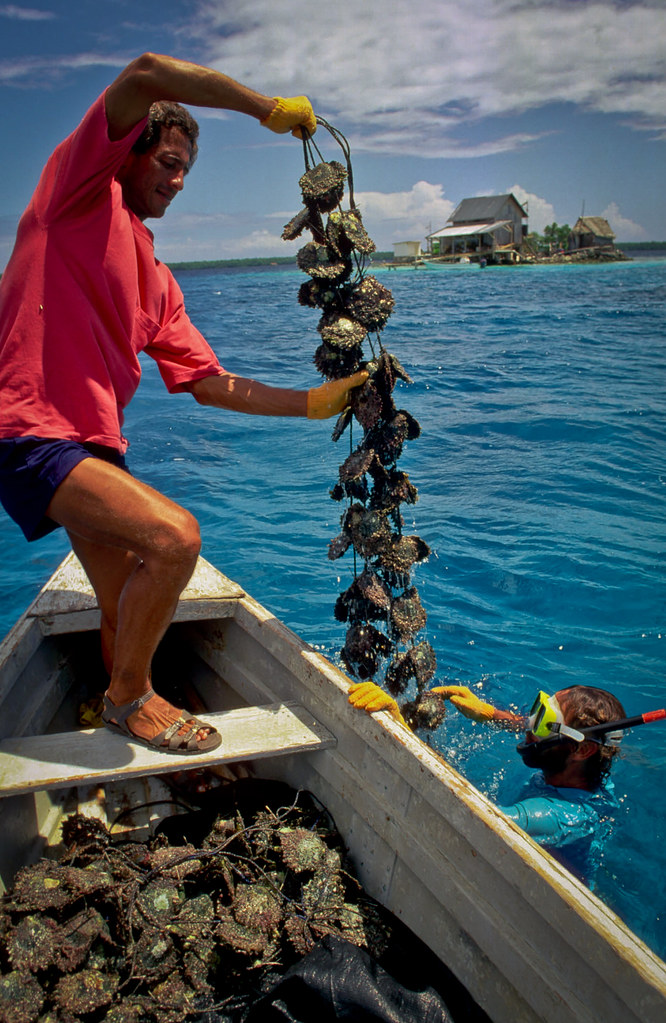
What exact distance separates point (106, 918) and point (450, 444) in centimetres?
778

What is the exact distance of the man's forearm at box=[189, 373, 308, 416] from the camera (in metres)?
2.46

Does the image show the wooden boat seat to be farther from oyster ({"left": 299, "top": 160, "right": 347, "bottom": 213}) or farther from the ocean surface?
oyster ({"left": 299, "top": 160, "right": 347, "bottom": 213})

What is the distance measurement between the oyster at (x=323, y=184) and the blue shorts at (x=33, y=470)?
1.15m

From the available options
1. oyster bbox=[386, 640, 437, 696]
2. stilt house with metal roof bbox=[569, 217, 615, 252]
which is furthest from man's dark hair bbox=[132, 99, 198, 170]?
stilt house with metal roof bbox=[569, 217, 615, 252]

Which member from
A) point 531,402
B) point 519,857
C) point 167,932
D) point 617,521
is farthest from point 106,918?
point 531,402

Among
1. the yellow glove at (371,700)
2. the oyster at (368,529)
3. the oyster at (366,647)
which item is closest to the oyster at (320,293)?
the oyster at (368,529)

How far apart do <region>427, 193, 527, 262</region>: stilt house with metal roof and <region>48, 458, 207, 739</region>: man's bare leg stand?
218 feet

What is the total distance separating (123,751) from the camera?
222 cm

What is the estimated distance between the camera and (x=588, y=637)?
491 cm

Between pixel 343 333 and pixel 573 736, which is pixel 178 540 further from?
pixel 573 736

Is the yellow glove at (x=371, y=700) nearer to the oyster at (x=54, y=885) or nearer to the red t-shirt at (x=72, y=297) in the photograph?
the oyster at (x=54, y=885)

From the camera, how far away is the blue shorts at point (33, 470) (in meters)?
1.93

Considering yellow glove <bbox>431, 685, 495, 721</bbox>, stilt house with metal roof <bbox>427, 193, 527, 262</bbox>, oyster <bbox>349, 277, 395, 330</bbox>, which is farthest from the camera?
stilt house with metal roof <bbox>427, 193, 527, 262</bbox>

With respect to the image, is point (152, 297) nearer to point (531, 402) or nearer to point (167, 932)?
point (167, 932)
